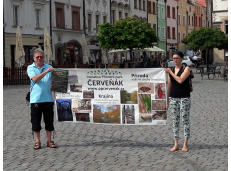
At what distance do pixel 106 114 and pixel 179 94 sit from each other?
1.54m

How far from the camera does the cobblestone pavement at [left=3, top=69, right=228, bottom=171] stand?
→ 7.01 m

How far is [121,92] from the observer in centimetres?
897

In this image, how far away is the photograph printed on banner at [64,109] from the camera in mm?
9227

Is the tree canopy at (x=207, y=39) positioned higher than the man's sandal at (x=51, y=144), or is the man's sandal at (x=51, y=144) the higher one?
the tree canopy at (x=207, y=39)

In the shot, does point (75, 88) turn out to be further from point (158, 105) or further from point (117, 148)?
point (158, 105)

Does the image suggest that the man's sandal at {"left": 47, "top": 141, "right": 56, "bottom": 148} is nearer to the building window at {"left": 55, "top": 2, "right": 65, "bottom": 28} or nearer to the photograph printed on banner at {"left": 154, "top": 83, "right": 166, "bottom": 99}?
the photograph printed on banner at {"left": 154, "top": 83, "right": 166, "bottom": 99}

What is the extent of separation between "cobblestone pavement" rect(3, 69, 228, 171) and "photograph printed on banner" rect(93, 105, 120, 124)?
42cm

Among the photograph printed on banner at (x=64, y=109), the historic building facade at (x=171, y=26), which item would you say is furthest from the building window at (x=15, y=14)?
the historic building facade at (x=171, y=26)

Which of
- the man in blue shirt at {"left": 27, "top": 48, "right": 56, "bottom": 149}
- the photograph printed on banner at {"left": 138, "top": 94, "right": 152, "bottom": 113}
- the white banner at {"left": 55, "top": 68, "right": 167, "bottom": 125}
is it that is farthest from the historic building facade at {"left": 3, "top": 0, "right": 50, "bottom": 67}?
the photograph printed on banner at {"left": 138, "top": 94, "right": 152, "bottom": 113}

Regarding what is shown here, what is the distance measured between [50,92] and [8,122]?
12.4ft

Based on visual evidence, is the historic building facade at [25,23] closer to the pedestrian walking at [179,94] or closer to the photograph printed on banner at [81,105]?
the photograph printed on banner at [81,105]

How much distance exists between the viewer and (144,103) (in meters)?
8.80

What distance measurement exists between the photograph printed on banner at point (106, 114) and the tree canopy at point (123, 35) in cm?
2509

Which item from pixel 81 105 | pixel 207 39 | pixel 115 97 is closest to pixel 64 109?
pixel 81 105
